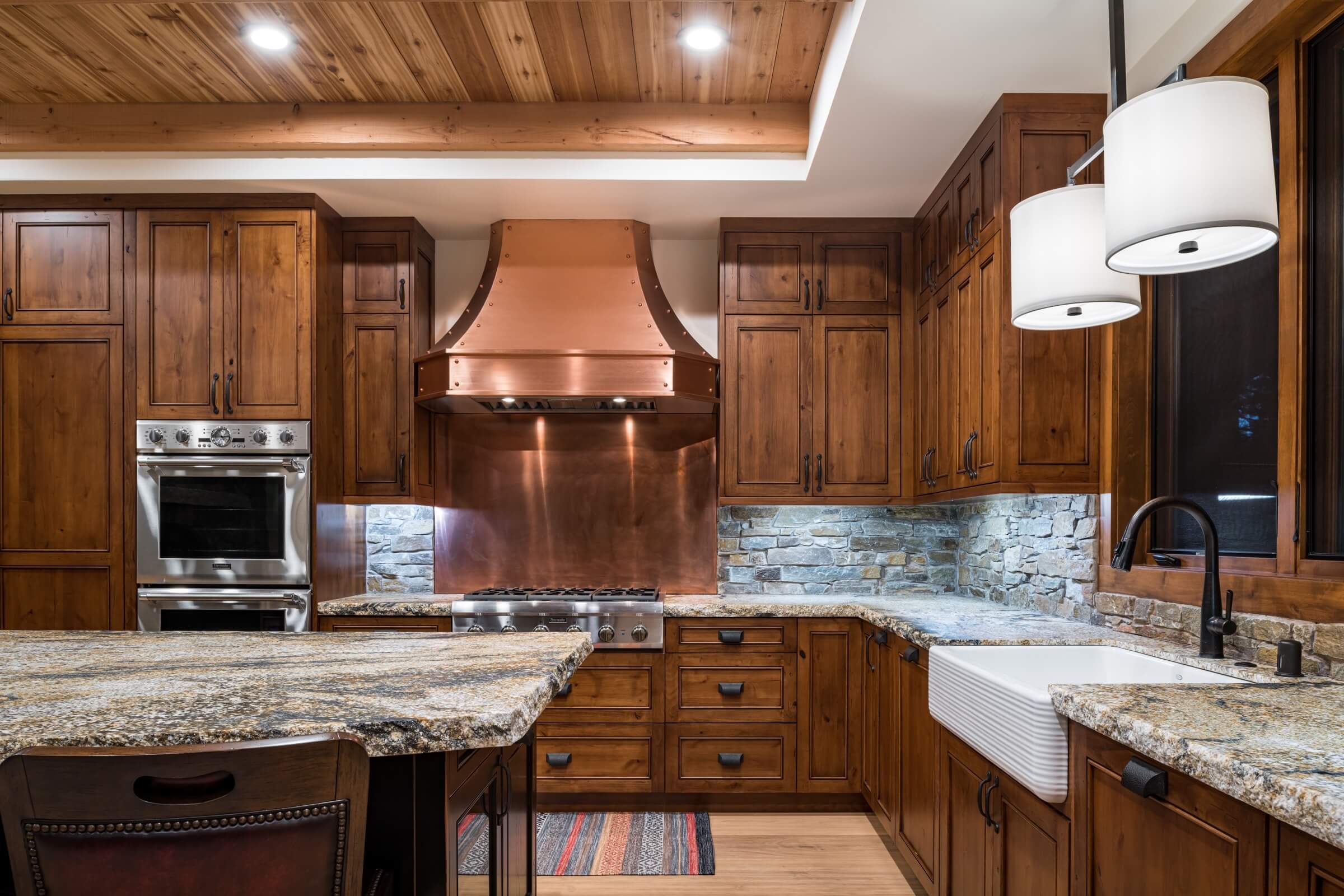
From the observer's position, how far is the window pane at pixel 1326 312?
1.89 m

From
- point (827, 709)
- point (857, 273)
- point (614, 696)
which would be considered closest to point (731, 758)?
point (827, 709)

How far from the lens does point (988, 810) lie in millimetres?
1962

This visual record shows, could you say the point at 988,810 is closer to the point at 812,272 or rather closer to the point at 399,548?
the point at 812,272

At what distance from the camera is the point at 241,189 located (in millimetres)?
3545

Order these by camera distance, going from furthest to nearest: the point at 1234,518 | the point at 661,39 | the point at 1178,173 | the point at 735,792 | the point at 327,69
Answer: the point at 735,792 < the point at 327,69 < the point at 661,39 < the point at 1234,518 < the point at 1178,173

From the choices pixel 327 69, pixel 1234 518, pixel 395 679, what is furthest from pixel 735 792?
pixel 327 69

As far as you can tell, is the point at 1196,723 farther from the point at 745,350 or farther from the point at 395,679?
the point at 745,350

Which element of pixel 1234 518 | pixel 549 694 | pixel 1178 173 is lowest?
pixel 549 694

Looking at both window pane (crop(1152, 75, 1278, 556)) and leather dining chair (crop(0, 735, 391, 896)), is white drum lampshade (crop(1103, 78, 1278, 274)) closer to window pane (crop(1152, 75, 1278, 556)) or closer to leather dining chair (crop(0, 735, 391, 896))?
window pane (crop(1152, 75, 1278, 556))

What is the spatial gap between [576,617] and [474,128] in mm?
2015

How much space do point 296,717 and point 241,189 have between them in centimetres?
303

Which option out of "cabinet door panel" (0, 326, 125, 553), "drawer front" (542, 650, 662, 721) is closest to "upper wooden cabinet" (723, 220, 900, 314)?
"drawer front" (542, 650, 662, 721)

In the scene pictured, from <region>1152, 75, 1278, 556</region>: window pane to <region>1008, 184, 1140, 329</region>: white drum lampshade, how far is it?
53 centimetres

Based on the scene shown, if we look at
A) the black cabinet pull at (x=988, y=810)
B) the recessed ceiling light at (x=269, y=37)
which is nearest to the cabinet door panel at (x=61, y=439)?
the recessed ceiling light at (x=269, y=37)
